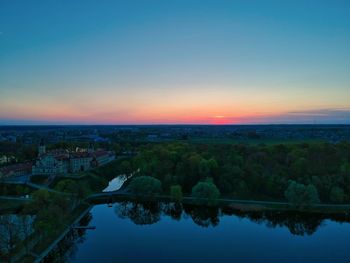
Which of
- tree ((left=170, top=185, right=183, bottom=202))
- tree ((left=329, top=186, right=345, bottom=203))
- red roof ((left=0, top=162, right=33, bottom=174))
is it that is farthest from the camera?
red roof ((left=0, top=162, right=33, bottom=174))

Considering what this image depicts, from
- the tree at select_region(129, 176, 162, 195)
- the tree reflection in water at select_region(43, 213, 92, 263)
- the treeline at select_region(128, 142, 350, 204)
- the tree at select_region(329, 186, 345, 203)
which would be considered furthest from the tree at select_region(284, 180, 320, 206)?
the tree reflection in water at select_region(43, 213, 92, 263)

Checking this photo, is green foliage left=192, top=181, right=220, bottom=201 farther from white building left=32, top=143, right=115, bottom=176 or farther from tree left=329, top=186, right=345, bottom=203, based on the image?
white building left=32, top=143, right=115, bottom=176

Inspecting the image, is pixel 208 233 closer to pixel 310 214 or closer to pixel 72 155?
pixel 310 214

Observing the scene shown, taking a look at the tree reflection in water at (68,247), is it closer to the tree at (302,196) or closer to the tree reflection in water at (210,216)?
the tree reflection in water at (210,216)

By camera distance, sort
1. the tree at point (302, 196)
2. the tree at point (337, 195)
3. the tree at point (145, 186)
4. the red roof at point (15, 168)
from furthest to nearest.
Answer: the red roof at point (15, 168), the tree at point (145, 186), the tree at point (337, 195), the tree at point (302, 196)

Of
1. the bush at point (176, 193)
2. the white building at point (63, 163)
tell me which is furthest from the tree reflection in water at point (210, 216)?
the white building at point (63, 163)

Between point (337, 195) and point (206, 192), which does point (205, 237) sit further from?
point (337, 195)

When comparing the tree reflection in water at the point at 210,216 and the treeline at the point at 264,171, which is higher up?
the treeline at the point at 264,171
